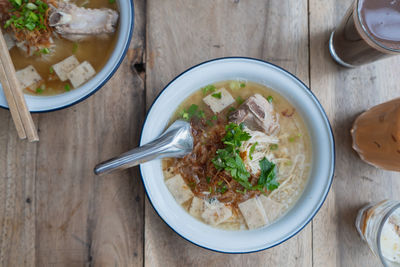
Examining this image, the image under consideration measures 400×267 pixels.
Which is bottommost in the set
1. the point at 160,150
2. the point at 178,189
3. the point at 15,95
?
the point at 178,189

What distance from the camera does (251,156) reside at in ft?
4.82

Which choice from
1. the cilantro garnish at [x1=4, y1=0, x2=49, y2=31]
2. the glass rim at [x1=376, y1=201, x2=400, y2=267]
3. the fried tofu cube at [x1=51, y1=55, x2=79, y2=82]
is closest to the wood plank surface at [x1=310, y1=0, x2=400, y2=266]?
the glass rim at [x1=376, y1=201, x2=400, y2=267]

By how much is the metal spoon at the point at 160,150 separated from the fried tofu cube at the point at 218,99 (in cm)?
15

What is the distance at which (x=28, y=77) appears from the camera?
4.92ft

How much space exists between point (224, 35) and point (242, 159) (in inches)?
25.2

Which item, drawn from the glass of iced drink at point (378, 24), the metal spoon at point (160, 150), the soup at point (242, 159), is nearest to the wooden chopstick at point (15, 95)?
the metal spoon at point (160, 150)

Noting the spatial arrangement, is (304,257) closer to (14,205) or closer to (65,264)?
(65,264)

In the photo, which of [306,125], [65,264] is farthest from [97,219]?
[306,125]

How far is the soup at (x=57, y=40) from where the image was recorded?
145cm

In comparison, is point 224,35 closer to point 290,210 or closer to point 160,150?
point 160,150

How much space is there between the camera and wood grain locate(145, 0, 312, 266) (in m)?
1.58

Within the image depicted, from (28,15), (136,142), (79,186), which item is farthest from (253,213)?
(28,15)

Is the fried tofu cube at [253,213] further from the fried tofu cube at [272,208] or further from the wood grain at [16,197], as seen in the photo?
the wood grain at [16,197]

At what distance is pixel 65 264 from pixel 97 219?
0.27 m
